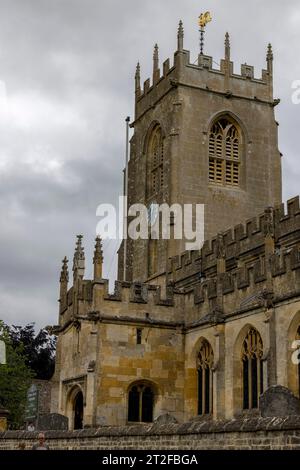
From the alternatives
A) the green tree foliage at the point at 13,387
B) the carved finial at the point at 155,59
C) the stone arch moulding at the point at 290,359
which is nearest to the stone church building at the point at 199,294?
the stone arch moulding at the point at 290,359

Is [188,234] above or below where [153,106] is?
below

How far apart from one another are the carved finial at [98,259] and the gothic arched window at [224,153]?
9815 millimetres

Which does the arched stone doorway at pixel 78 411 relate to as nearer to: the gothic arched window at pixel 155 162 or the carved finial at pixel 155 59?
the gothic arched window at pixel 155 162

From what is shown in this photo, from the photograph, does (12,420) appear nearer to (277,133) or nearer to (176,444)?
(277,133)

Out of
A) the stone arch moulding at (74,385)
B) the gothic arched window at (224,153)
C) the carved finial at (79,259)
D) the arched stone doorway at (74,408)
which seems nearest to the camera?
the stone arch moulding at (74,385)

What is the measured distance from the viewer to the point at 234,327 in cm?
2364

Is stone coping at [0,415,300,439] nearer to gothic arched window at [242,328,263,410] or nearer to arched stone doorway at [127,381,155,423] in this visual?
gothic arched window at [242,328,263,410]

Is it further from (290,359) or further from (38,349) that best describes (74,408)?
(38,349)

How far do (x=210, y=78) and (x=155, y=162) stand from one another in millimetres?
4589

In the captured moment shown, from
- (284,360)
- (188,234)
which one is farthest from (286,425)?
(188,234)

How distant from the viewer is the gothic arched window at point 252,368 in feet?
73.8

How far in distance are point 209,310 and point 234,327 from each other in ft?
5.56

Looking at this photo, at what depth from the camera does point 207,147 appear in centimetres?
3538

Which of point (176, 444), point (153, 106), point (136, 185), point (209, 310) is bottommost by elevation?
point (176, 444)
